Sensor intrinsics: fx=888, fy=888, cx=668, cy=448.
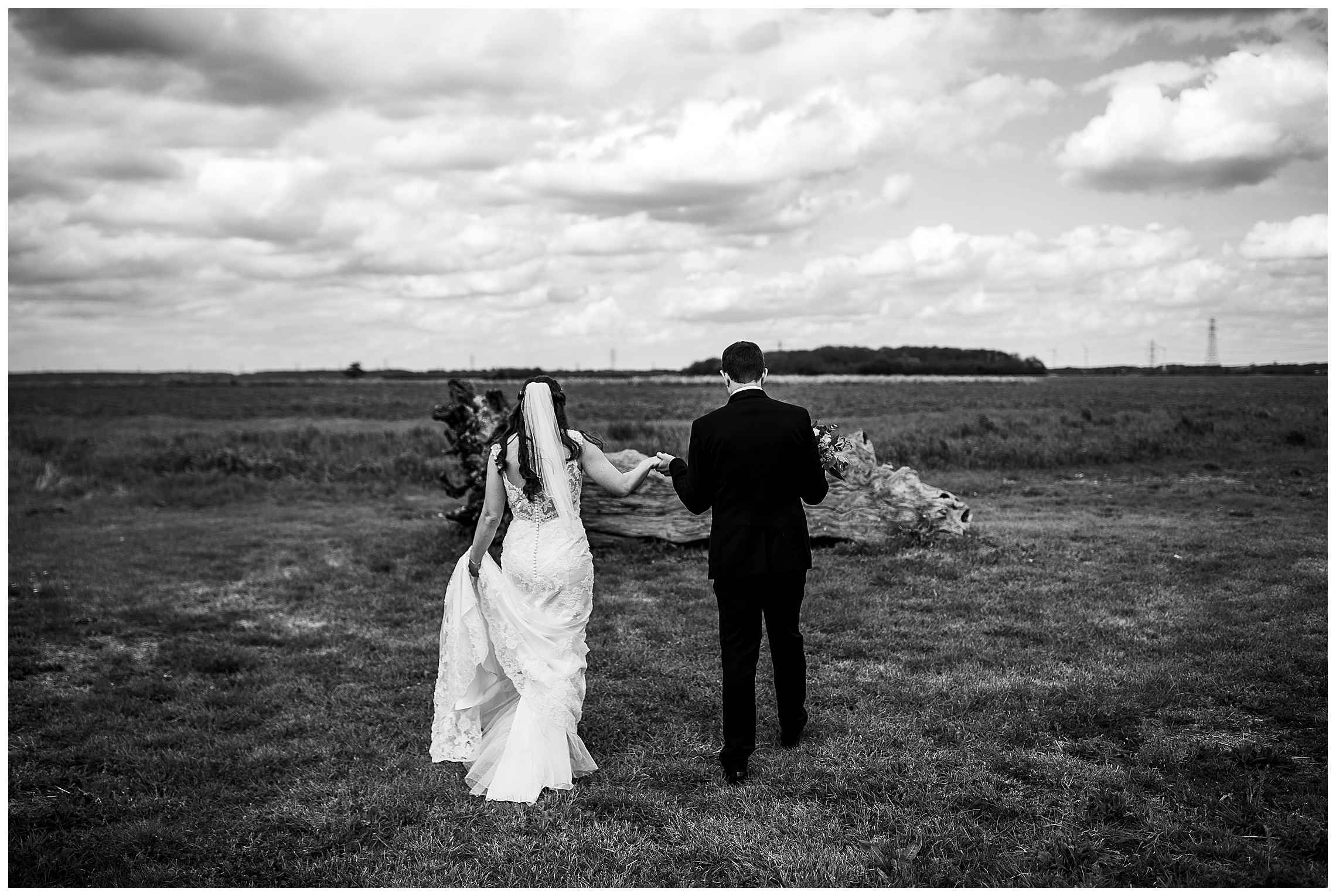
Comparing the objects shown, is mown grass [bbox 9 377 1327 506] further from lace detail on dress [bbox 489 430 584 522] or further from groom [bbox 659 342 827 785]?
groom [bbox 659 342 827 785]

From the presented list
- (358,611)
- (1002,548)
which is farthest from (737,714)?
(1002,548)

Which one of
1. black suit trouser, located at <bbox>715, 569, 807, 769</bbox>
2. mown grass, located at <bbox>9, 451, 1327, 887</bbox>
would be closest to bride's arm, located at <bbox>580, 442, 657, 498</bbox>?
black suit trouser, located at <bbox>715, 569, 807, 769</bbox>

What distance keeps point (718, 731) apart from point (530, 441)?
2611 millimetres

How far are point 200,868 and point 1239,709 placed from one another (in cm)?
717

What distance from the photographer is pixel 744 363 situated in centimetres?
575

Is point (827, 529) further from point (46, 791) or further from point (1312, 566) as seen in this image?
point (46, 791)

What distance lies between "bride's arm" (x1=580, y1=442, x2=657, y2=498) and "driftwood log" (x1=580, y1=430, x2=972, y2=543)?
6107 millimetres

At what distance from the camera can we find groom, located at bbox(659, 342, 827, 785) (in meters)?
5.63

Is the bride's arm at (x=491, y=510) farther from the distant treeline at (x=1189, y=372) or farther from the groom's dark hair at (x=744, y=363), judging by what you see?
the distant treeline at (x=1189, y=372)

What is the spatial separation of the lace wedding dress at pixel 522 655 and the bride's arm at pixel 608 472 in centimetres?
10

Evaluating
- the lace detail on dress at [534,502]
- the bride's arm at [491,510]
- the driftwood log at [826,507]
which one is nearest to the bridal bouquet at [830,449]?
the lace detail on dress at [534,502]

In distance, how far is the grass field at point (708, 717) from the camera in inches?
196

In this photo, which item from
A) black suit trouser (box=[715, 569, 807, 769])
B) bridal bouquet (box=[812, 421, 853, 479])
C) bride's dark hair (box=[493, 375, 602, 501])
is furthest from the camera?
bridal bouquet (box=[812, 421, 853, 479])

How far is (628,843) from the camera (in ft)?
16.7
